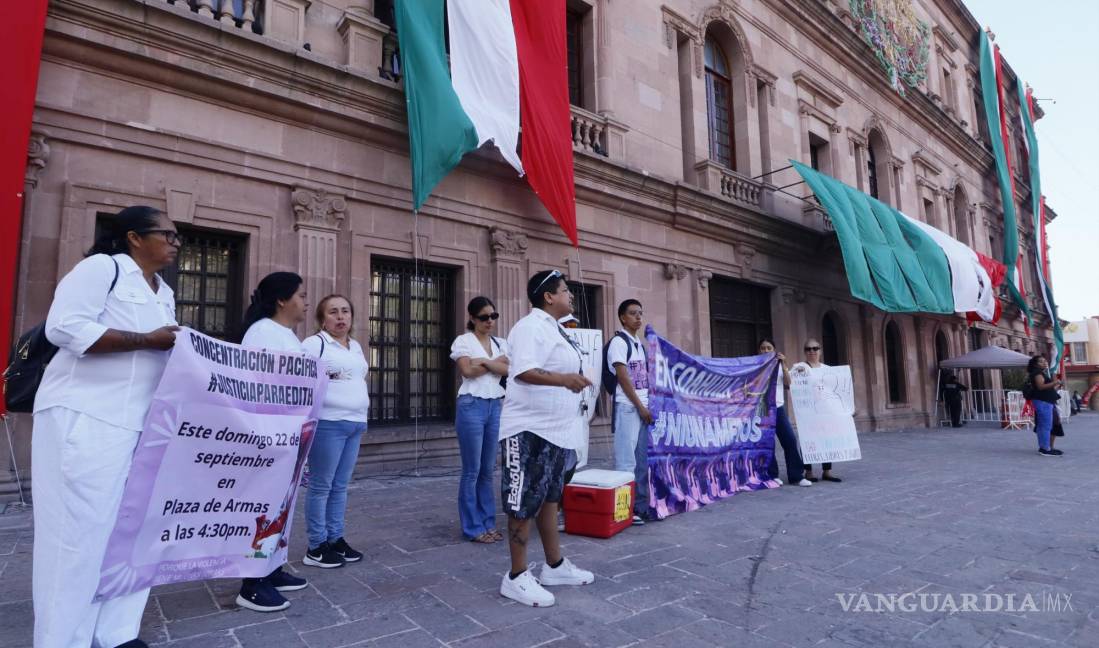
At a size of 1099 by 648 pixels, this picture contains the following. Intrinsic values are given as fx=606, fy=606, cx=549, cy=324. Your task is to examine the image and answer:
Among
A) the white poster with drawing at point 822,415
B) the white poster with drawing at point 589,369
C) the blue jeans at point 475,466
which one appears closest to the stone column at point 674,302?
the white poster with drawing at point 822,415

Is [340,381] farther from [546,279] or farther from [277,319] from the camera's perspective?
[546,279]

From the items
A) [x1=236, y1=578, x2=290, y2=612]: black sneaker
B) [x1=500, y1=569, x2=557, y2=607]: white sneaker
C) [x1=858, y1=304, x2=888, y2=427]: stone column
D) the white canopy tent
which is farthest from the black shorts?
Answer: the white canopy tent

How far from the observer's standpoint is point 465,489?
4.96 metres

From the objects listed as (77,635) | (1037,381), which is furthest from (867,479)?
(77,635)

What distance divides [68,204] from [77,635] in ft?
18.2

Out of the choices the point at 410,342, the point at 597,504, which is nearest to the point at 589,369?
the point at 597,504

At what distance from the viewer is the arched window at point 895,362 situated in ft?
67.8

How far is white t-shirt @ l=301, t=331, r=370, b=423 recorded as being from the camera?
13.0ft

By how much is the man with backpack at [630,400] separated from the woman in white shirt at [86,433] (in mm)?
3865

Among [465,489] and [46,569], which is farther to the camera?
[465,489]

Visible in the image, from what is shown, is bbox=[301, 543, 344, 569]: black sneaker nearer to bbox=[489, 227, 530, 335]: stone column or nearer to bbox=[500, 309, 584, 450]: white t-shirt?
bbox=[500, 309, 584, 450]: white t-shirt

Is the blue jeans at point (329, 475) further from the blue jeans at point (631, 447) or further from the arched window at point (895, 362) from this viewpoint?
the arched window at point (895, 362)

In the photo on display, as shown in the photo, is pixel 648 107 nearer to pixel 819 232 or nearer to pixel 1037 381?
pixel 819 232

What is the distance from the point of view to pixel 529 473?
11.7 feet
